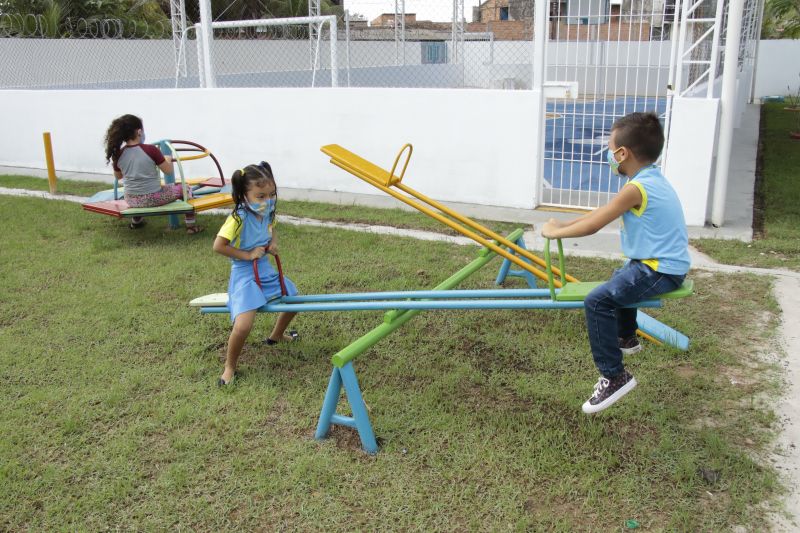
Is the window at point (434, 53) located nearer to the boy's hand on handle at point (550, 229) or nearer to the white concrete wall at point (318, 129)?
the white concrete wall at point (318, 129)

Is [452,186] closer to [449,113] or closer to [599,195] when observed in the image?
A: [449,113]

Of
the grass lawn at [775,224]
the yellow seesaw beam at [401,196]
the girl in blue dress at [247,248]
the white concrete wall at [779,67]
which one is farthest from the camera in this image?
the white concrete wall at [779,67]

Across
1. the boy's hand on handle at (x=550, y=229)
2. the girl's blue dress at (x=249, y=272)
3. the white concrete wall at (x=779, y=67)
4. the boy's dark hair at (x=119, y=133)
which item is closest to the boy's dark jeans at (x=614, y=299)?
the boy's hand on handle at (x=550, y=229)

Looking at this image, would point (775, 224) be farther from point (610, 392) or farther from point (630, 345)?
point (610, 392)

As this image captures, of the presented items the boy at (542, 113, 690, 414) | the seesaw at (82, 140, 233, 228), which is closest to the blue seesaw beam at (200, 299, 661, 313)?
the boy at (542, 113, 690, 414)

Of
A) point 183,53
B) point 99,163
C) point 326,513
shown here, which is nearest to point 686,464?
point 326,513

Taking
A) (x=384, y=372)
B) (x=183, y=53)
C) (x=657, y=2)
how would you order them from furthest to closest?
(x=183, y=53), (x=657, y=2), (x=384, y=372)

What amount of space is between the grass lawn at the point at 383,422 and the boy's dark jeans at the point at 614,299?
0.42 metres

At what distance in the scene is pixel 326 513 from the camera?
2.85 meters

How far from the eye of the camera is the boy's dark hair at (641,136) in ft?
10.0

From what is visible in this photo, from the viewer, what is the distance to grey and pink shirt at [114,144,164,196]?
263 inches

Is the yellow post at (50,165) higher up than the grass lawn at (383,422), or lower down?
higher up

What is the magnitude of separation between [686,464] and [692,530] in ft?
1.34

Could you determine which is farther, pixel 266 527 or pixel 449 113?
pixel 449 113
